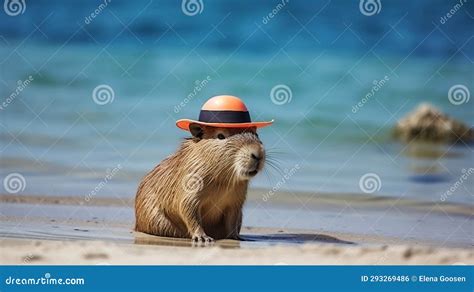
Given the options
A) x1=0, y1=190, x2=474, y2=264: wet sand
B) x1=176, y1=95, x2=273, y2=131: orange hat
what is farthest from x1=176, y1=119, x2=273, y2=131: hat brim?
x1=0, y1=190, x2=474, y2=264: wet sand

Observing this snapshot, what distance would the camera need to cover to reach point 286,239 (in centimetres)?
962

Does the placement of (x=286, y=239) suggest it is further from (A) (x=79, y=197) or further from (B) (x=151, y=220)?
(A) (x=79, y=197)

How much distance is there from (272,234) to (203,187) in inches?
41.4

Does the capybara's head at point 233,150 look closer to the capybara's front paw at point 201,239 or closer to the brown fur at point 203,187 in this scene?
the brown fur at point 203,187

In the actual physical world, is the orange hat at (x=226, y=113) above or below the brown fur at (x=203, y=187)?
above

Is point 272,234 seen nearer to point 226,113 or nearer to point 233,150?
point 233,150

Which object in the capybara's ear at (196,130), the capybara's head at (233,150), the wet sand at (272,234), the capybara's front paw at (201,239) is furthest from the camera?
the capybara's ear at (196,130)

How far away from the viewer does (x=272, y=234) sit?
991cm

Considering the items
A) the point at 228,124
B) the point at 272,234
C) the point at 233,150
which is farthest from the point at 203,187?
the point at 272,234

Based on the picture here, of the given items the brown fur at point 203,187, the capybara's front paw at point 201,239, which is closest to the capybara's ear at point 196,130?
the brown fur at point 203,187

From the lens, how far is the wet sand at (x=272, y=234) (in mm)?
8898

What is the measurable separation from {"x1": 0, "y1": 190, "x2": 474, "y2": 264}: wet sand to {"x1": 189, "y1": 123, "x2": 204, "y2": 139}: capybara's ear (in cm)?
97

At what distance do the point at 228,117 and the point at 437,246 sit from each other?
8.12 ft
